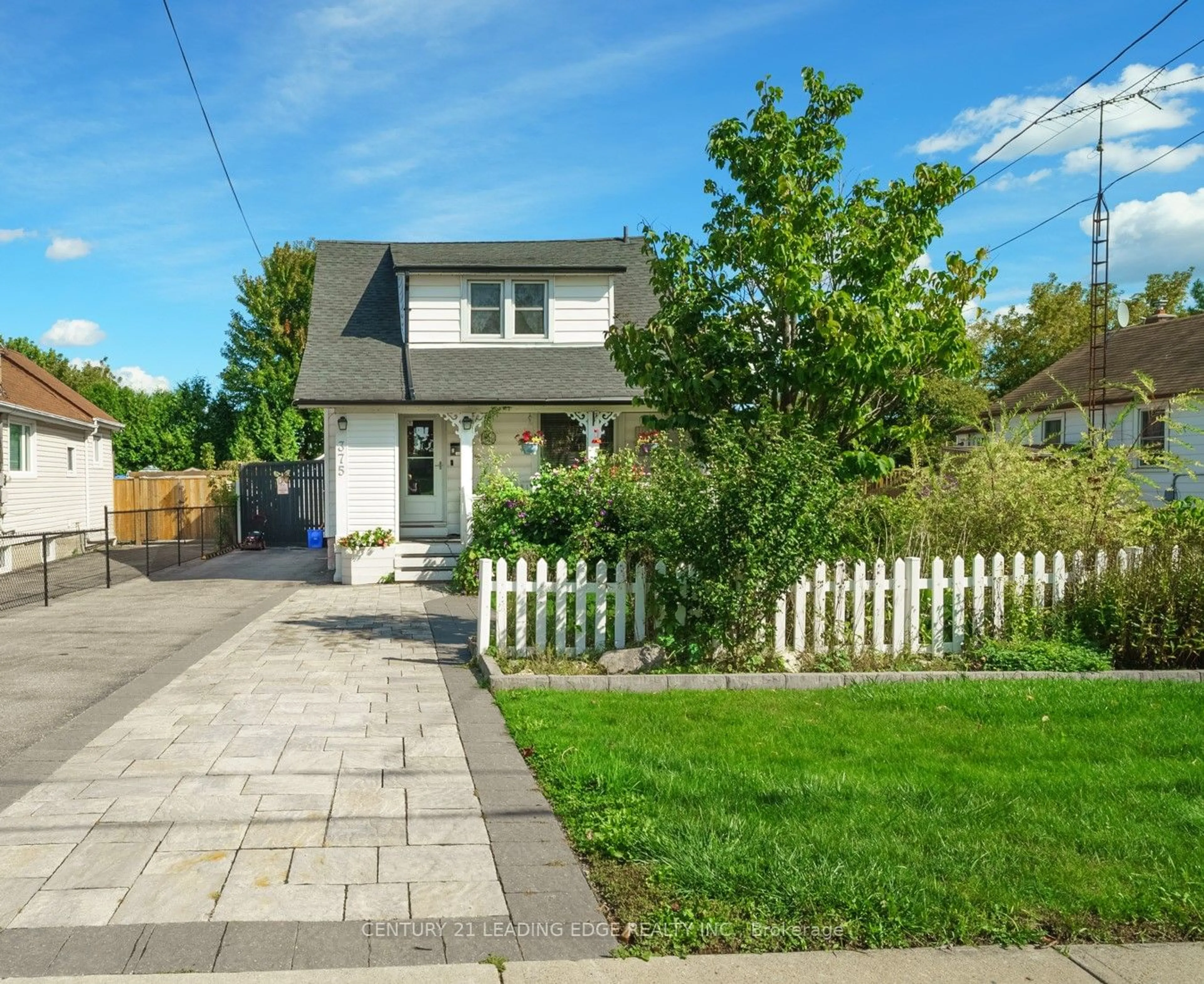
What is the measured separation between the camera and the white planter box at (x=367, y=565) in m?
16.4

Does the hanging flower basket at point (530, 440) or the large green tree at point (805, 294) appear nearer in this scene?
the large green tree at point (805, 294)

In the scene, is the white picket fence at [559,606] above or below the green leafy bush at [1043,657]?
above

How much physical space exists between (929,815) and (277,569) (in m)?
16.6

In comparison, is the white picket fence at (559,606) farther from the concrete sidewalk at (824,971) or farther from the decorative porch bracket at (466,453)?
the decorative porch bracket at (466,453)

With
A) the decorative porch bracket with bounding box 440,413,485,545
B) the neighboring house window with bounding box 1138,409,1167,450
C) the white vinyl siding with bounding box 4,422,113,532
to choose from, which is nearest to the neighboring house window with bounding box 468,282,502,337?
the decorative porch bracket with bounding box 440,413,485,545

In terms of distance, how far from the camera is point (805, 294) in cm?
869

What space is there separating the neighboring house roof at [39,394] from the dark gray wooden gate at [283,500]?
14.1 feet

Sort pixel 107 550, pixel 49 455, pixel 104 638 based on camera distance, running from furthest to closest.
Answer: pixel 49 455, pixel 107 550, pixel 104 638

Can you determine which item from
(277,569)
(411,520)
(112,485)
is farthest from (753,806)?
(112,485)

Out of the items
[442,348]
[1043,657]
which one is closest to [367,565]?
[442,348]

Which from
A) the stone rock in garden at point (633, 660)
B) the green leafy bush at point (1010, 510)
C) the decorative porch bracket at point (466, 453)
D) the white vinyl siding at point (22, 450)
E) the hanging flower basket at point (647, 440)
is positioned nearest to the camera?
the stone rock in garden at point (633, 660)

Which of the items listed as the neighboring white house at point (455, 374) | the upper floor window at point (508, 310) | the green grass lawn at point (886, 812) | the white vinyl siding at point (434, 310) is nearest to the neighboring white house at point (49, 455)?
the neighboring white house at point (455, 374)

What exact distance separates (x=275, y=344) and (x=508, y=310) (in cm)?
2444

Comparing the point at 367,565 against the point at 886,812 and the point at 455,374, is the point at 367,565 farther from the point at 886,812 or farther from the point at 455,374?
the point at 886,812
